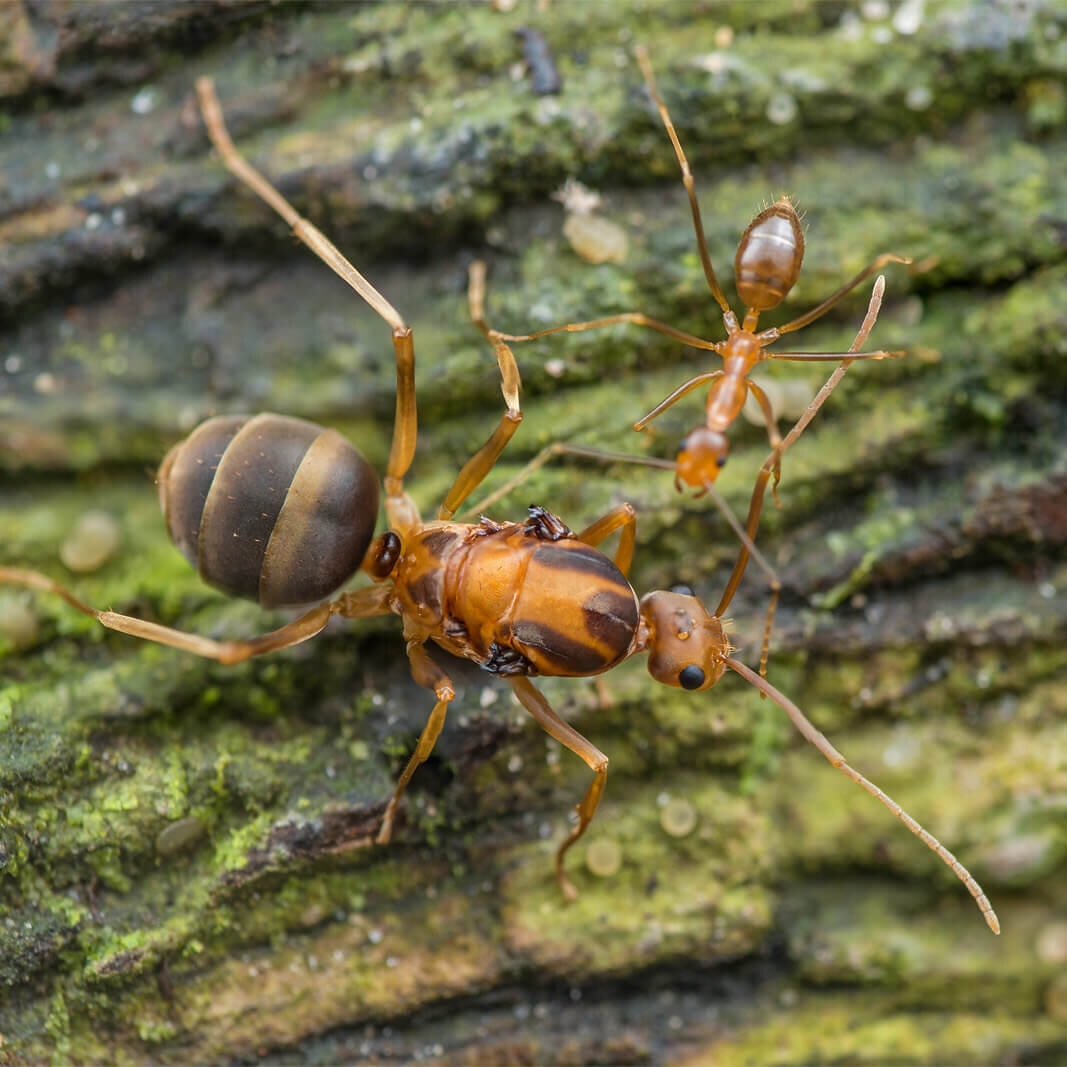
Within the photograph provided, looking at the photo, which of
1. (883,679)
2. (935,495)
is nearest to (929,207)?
(935,495)

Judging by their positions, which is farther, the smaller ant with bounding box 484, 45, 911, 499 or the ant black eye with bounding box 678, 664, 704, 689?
the ant black eye with bounding box 678, 664, 704, 689

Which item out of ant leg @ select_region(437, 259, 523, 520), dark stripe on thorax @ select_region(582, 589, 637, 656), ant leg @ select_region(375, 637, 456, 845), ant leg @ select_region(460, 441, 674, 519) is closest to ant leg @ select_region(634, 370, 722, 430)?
ant leg @ select_region(460, 441, 674, 519)

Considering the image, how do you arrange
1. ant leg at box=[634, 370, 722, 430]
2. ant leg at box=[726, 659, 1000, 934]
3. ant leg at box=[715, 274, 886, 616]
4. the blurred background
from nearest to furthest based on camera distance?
ant leg at box=[726, 659, 1000, 934], ant leg at box=[715, 274, 886, 616], ant leg at box=[634, 370, 722, 430], the blurred background

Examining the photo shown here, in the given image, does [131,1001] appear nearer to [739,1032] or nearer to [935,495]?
[739,1032]

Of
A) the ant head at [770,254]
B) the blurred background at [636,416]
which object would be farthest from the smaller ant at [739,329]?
the blurred background at [636,416]

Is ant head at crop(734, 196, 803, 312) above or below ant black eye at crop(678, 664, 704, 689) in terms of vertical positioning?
above

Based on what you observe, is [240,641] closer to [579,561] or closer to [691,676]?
[579,561]

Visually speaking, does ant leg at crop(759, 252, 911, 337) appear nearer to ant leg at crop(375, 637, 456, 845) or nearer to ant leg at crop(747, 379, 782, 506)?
ant leg at crop(747, 379, 782, 506)

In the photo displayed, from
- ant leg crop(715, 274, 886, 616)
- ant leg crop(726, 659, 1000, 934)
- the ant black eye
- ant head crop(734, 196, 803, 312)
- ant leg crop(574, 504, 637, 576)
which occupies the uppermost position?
ant head crop(734, 196, 803, 312)
